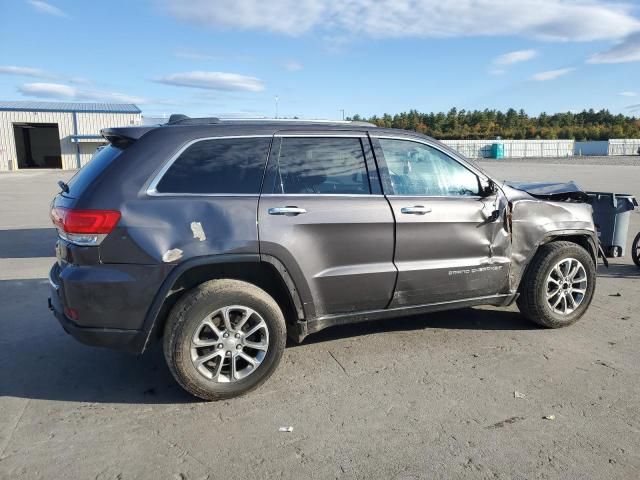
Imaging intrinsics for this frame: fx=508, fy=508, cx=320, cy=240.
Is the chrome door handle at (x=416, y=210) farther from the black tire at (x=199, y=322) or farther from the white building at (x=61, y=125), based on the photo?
the white building at (x=61, y=125)

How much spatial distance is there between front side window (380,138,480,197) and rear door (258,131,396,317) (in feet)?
0.70

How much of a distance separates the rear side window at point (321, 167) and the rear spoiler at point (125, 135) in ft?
3.24

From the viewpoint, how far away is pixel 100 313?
3320 millimetres

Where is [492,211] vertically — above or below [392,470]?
above

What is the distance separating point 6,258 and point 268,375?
21.3 ft

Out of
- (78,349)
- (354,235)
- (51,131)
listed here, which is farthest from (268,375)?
(51,131)

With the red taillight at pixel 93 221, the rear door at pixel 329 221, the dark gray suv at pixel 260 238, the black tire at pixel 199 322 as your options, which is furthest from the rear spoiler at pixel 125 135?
the black tire at pixel 199 322

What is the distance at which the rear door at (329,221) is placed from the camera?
365 centimetres

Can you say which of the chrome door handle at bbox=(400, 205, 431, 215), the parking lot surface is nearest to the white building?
the parking lot surface

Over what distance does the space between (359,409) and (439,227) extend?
5.32ft

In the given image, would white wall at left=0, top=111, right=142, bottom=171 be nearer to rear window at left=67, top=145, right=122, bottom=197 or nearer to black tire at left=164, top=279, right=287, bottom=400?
rear window at left=67, top=145, right=122, bottom=197

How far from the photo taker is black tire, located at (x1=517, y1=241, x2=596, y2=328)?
15.3ft

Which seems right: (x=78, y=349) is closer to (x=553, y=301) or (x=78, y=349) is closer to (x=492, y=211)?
(x=492, y=211)

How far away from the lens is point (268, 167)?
3734mm
